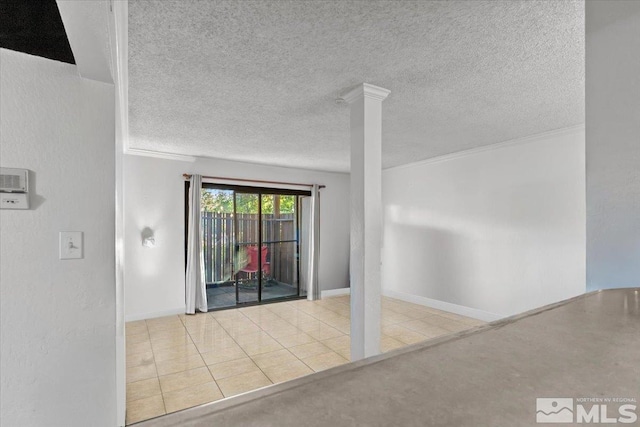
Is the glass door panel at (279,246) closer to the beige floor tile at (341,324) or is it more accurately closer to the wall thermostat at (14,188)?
the beige floor tile at (341,324)

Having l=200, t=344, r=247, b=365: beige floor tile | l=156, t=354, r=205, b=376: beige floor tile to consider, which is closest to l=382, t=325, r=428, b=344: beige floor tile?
l=200, t=344, r=247, b=365: beige floor tile

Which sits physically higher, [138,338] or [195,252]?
[195,252]

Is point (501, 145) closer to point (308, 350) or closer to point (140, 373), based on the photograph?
point (308, 350)

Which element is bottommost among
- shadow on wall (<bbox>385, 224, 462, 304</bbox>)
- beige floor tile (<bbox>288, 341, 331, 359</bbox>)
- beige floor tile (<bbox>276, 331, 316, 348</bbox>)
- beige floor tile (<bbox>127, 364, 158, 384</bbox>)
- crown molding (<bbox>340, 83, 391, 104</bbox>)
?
beige floor tile (<bbox>276, 331, 316, 348</bbox>)

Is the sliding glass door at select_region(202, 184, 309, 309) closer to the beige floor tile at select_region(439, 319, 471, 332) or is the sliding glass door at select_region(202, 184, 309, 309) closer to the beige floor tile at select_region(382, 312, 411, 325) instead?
the beige floor tile at select_region(382, 312, 411, 325)

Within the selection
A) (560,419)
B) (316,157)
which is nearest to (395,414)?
(560,419)

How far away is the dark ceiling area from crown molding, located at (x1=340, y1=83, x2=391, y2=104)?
5.66 feet

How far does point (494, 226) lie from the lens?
427 cm

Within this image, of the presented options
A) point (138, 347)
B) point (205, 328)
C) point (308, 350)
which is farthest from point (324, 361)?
point (138, 347)

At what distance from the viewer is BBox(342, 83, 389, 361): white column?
2311 millimetres

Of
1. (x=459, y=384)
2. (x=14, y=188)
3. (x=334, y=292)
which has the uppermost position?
(x=14, y=188)

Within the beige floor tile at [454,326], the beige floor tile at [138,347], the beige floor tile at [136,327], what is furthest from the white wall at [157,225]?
the beige floor tile at [454,326]

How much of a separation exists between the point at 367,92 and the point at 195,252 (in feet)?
12.4

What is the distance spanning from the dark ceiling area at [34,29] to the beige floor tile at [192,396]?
96.0 inches
